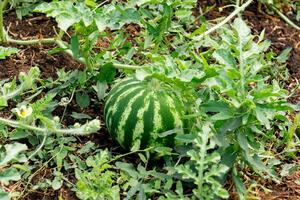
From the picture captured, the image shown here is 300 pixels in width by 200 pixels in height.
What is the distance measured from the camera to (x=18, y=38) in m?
3.77

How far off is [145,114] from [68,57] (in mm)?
790

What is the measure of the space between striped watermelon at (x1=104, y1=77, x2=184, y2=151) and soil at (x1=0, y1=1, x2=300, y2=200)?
213 mm

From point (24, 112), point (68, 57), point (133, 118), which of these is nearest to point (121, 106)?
point (133, 118)

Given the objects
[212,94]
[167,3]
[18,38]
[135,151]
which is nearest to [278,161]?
[212,94]

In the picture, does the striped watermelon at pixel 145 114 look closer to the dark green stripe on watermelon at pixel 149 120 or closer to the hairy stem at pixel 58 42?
the dark green stripe on watermelon at pixel 149 120

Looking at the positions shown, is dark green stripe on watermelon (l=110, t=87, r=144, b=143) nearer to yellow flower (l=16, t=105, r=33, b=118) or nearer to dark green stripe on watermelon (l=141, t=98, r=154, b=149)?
dark green stripe on watermelon (l=141, t=98, r=154, b=149)

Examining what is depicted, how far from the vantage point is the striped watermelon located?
9.98 feet

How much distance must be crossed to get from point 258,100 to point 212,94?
0.29 m

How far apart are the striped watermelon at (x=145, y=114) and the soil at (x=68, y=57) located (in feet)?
0.70

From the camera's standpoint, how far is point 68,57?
144 inches

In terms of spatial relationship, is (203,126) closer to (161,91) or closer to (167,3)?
(161,91)

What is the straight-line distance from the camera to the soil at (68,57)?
3.18m

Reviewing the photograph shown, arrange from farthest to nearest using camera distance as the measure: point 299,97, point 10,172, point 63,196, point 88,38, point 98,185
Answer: point 299,97, point 88,38, point 63,196, point 98,185, point 10,172

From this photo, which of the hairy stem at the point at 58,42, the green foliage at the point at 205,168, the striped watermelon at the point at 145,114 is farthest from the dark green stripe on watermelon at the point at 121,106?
the green foliage at the point at 205,168
